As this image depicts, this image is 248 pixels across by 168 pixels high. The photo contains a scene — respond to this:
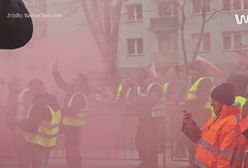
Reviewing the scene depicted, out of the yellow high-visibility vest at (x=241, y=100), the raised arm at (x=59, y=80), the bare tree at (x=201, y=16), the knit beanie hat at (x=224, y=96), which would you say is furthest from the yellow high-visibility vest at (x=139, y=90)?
the knit beanie hat at (x=224, y=96)

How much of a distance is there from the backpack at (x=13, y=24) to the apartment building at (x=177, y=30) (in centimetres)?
249

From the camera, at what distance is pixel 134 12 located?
3.11 m

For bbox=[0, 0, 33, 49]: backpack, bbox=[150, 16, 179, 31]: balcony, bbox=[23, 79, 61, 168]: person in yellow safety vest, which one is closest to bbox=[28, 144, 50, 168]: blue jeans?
bbox=[23, 79, 61, 168]: person in yellow safety vest

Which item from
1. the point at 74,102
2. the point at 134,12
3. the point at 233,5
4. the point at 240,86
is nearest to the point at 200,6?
the point at 233,5

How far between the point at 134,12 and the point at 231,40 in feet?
1.97

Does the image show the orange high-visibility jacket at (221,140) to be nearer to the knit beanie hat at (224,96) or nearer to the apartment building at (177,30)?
→ the knit beanie hat at (224,96)

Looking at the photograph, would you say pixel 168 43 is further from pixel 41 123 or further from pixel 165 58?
pixel 41 123

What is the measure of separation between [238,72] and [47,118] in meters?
1.21

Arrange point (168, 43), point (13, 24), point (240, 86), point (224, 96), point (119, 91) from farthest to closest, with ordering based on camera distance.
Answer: point (119, 91) → point (168, 43) → point (240, 86) → point (224, 96) → point (13, 24)

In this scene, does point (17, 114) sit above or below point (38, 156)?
above

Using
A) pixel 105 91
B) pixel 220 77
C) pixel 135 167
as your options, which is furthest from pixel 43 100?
pixel 220 77

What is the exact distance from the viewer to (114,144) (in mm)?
3514

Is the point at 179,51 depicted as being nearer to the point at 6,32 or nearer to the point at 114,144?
the point at 114,144

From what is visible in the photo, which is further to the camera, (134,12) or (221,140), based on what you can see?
(134,12)
